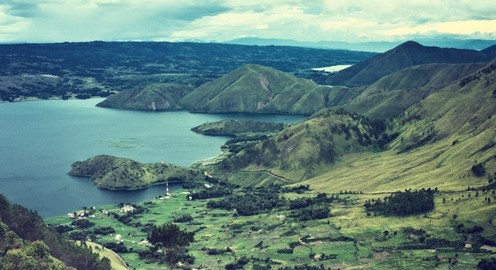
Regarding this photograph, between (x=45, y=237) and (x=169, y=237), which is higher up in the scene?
(x=169, y=237)

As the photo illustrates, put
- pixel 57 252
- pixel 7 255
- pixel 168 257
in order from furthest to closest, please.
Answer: pixel 57 252
pixel 168 257
pixel 7 255

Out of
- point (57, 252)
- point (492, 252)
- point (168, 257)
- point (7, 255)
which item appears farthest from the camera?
point (492, 252)

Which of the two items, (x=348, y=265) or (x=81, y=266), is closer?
(x=81, y=266)

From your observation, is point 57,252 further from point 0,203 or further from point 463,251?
point 463,251

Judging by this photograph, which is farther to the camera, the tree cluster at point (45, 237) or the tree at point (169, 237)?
the tree cluster at point (45, 237)

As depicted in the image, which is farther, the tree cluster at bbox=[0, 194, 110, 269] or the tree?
the tree cluster at bbox=[0, 194, 110, 269]

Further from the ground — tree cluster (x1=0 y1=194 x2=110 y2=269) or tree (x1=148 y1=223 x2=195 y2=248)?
tree (x1=148 y1=223 x2=195 y2=248)

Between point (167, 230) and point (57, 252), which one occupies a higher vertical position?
point (167, 230)

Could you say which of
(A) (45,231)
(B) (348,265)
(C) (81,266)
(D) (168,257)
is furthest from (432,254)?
(A) (45,231)

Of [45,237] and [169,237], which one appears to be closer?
[169,237]

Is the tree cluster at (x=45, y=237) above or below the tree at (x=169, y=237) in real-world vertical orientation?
below
